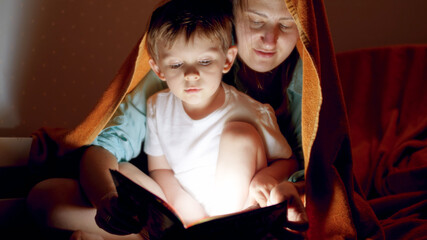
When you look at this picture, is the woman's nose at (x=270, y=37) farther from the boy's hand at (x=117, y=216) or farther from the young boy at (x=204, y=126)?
the boy's hand at (x=117, y=216)

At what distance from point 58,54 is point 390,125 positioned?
1.08m

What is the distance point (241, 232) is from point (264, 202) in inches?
6.2

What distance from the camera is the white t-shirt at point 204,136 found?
0.83 m

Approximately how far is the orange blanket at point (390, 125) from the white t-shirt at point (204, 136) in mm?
358

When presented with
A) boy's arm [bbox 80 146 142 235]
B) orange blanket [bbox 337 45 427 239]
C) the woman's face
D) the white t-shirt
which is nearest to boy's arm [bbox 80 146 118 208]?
boy's arm [bbox 80 146 142 235]

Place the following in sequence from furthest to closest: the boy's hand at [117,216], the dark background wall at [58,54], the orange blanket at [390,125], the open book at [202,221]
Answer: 1. the dark background wall at [58,54]
2. the orange blanket at [390,125]
3. the boy's hand at [117,216]
4. the open book at [202,221]

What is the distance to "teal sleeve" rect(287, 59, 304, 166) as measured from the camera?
3.00 feet

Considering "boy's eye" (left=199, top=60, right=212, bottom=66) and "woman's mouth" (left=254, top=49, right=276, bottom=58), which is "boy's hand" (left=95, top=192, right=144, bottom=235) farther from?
"woman's mouth" (left=254, top=49, right=276, bottom=58)

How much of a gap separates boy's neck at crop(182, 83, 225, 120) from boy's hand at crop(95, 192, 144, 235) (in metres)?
0.24

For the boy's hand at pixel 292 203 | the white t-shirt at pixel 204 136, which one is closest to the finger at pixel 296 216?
the boy's hand at pixel 292 203

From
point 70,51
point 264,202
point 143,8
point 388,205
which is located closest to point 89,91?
point 70,51

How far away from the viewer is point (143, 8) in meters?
1.42

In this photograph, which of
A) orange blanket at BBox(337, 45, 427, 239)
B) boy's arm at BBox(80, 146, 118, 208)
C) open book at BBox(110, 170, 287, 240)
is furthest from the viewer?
orange blanket at BBox(337, 45, 427, 239)

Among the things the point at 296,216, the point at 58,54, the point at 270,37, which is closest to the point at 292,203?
the point at 296,216
